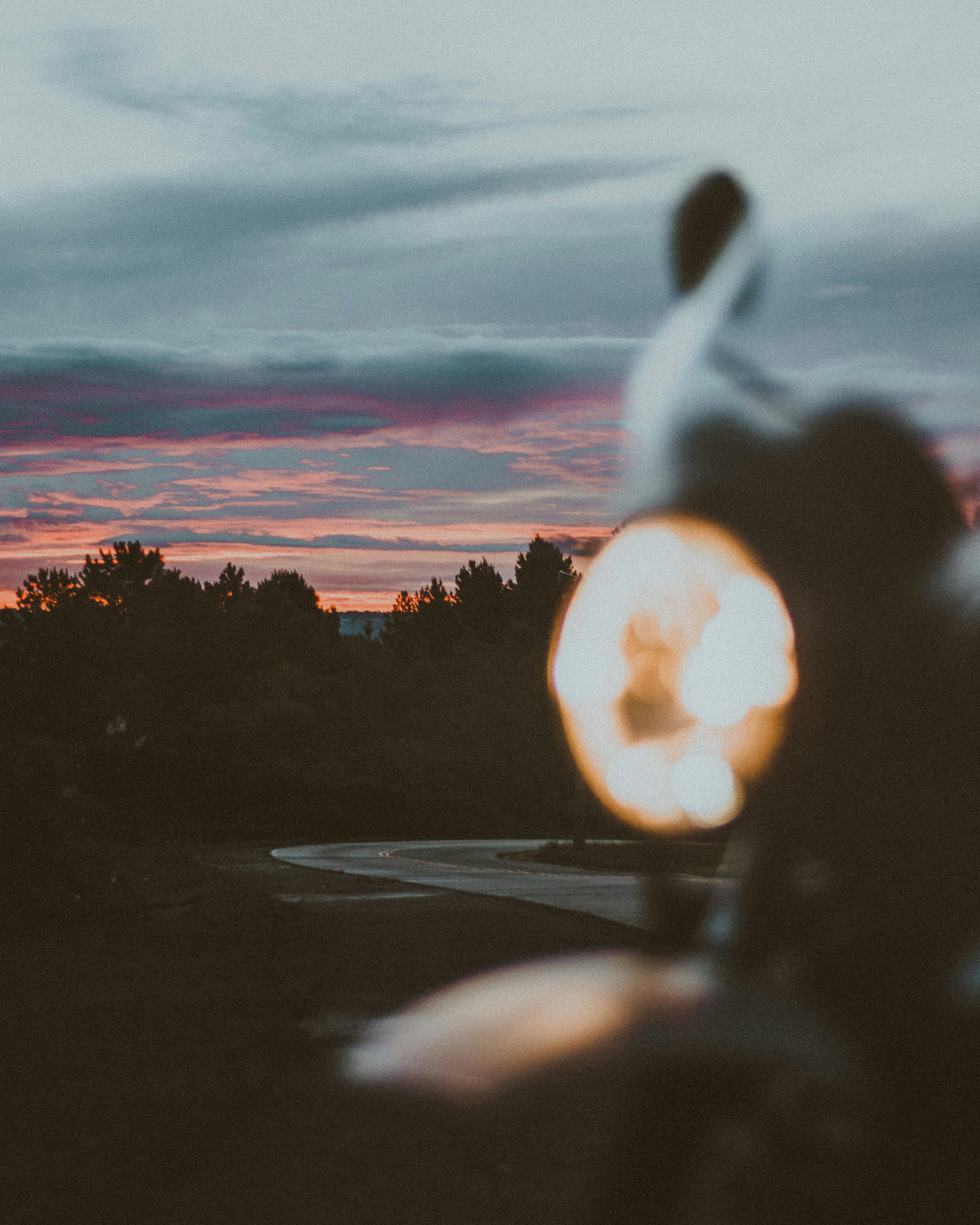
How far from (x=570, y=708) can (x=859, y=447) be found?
660 mm

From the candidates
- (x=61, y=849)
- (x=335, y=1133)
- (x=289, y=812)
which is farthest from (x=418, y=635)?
(x=335, y=1133)

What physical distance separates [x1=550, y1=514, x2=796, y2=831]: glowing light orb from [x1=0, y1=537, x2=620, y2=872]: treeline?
757mm

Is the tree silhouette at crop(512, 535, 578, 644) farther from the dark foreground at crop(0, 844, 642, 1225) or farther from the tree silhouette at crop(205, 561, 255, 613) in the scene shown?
the dark foreground at crop(0, 844, 642, 1225)

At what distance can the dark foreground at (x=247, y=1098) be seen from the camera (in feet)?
12.8

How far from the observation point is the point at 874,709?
82.8 inches

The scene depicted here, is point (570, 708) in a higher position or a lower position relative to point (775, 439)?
lower

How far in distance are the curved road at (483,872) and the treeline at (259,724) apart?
4.52 ft

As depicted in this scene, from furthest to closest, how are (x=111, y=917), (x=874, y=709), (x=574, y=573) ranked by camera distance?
(x=111, y=917) < (x=574, y=573) < (x=874, y=709)

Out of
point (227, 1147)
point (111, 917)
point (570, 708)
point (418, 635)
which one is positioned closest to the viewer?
point (570, 708)

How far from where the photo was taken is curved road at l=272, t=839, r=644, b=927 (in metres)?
13.2

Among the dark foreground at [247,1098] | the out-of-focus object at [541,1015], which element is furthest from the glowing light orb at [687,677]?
the dark foreground at [247,1098]

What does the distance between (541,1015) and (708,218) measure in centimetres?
153

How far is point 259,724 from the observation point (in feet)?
166

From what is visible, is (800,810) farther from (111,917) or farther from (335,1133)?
(111,917)
